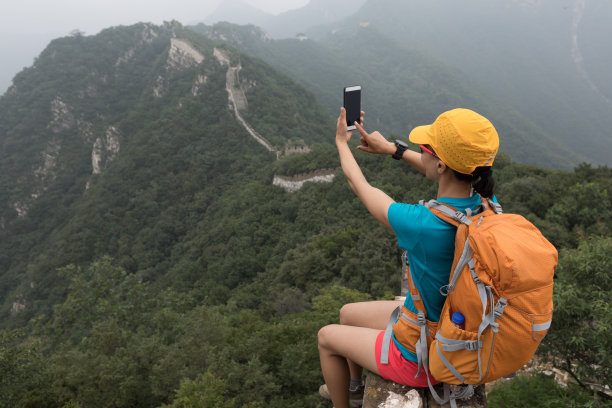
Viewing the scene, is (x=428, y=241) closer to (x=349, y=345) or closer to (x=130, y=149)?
(x=349, y=345)

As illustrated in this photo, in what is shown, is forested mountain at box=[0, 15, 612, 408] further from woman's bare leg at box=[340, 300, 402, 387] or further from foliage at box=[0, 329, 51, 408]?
woman's bare leg at box=[340, 300, 402, 387]

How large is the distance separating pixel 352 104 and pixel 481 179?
121 centimetres

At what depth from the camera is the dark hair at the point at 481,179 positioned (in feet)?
A: 7.20

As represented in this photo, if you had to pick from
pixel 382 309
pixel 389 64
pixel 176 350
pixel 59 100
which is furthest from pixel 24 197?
pixel 389 64

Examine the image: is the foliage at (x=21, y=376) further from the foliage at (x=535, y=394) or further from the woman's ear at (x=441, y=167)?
the woman's ear at (x=441, y=167)

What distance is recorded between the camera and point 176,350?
35.1 ft

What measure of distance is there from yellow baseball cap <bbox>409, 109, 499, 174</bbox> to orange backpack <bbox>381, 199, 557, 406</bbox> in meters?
0.29

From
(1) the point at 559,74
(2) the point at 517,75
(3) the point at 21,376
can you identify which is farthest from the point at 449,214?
(1) the point at 559,74

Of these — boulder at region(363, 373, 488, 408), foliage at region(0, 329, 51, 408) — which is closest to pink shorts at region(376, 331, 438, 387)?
boulder at region(363, 373, 488, 408)

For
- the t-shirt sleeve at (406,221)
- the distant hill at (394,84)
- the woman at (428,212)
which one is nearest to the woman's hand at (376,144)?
the woman at (428,212)

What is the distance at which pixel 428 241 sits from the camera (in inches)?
85.0

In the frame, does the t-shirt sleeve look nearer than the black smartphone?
Yes

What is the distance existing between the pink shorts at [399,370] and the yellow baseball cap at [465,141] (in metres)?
1.42

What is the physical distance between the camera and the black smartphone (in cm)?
289
